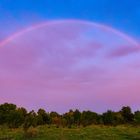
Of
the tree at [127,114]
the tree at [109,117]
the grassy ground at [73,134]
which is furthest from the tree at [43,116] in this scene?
the grassy ground at [73,134]

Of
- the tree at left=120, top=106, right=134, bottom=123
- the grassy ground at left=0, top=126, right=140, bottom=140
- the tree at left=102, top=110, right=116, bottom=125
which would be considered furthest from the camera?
the tree at left=120, top=106, right=134, bottom=123

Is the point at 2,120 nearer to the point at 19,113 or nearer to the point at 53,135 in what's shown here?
the point at 19,113

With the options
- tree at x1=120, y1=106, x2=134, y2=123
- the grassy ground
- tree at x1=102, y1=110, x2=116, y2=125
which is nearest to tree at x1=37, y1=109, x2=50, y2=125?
tree at x1=102, y1=110, x2=116, y2=125

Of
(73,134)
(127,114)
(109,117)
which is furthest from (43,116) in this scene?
(73,134)

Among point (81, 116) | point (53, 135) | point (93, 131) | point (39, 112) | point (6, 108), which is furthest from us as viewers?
point (6, 108)

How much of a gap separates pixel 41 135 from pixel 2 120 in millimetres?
24217

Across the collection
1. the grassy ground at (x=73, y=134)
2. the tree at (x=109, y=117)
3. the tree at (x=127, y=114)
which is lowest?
the grassy ground at (x=73, y=134)

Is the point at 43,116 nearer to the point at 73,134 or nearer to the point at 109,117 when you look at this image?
the point at 109,117

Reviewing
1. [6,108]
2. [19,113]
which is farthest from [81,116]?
[6,108]

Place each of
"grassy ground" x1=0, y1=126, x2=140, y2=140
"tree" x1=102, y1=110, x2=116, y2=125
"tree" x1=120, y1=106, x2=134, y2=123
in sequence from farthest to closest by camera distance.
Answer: "tree" x1=120, y1=106, x2=134, y2=123
"tree" x1=102, y1=110, x2=116, y2=125
"grassy ground" x1=0, y1=126, x2=140, y2=140

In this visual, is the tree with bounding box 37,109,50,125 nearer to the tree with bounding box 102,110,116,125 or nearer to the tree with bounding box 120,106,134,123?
the tree with bounding box 102,110,116,125

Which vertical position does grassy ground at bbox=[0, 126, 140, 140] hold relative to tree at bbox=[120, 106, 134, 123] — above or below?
below

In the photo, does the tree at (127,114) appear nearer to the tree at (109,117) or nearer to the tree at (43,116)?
the tree at (109,117)

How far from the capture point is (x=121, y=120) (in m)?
50.1
